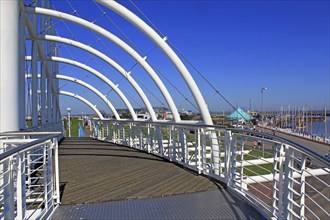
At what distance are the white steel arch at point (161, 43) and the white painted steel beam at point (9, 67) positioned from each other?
8.04 feet

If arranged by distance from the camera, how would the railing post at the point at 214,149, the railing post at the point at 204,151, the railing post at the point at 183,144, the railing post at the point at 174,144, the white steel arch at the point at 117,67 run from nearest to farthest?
the railing post at the point at 214,149, the railing post at the point at 204,151, the railing post at the point at 183,144, the railing post at the point at 174,144, the white steel arch at the point at 117,67

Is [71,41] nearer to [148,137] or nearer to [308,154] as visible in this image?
[148,137]

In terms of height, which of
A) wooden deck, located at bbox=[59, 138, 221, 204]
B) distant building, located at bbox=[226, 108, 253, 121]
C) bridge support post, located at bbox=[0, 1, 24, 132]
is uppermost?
bridge support post, located at bbox=[0, 1, 24, 132]

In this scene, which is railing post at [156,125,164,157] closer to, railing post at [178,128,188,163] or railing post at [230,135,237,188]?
railing post at [178,128,188,163]

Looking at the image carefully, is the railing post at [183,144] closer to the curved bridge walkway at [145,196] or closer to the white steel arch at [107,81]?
the curved bridge walkway at [145,196]

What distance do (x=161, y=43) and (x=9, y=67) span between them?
11.5ft

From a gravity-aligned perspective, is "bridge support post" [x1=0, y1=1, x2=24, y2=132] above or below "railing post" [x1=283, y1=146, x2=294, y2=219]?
above

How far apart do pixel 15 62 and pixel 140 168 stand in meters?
3.44

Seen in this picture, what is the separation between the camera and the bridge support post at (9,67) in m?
5.55

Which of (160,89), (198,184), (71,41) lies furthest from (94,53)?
(198,184)

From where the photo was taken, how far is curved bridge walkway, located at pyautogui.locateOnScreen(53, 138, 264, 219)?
163 inches

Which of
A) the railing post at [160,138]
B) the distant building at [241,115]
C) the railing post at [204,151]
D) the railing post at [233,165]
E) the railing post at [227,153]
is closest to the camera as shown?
the railing post at [233,165]

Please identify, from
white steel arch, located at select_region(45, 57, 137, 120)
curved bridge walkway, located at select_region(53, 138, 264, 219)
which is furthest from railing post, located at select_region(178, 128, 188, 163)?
white steel arch, located at select_region(45, 57, 137, 120)

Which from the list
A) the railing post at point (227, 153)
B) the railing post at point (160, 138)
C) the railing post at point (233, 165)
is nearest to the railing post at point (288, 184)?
the railing post at point (233, 165)
